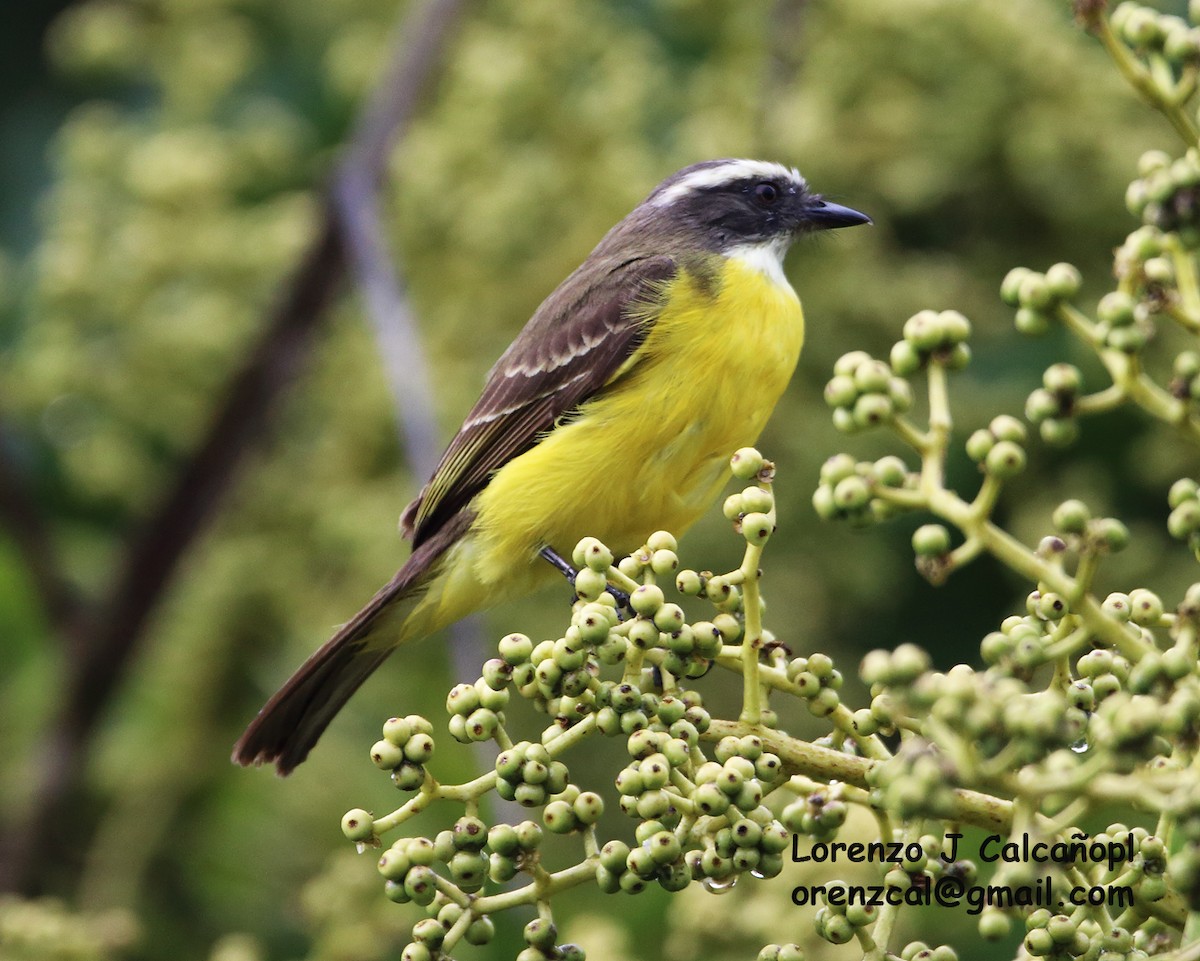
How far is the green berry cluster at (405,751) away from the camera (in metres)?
2.15

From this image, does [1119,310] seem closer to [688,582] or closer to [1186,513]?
[1186,513]

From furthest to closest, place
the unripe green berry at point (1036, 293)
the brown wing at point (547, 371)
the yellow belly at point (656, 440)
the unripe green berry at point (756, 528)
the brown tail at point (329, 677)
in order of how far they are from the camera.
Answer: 1. the brown wing at point (547, 371)
2. the yellow belly at point (656, 440)
3. the brown tail at point (329, 677)
4. the unripe green berry at point (756, 528)
5. the unripe green berry at point (1036, 293)

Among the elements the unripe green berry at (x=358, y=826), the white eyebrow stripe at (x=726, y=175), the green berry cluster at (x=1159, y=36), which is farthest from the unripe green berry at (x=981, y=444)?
the white eyebrow stripe at (x=726, y=175)

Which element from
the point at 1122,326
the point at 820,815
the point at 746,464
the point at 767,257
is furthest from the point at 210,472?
the point at 1122,326

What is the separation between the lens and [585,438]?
3943 mm

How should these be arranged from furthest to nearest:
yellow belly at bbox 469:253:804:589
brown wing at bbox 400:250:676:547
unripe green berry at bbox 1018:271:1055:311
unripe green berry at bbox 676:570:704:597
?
brown wing at bbox 400:250:676:547
yellow belly at bbox 469:253:804:589
unripe green berry at bbox 676:570:704:597
unripe green berry at bbox 1018:271:1055:311

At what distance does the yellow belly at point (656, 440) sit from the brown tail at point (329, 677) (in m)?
0.14

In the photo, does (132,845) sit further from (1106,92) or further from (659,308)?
(1106,92)

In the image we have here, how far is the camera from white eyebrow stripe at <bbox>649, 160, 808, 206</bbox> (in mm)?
4570

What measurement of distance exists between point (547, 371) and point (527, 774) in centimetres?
216

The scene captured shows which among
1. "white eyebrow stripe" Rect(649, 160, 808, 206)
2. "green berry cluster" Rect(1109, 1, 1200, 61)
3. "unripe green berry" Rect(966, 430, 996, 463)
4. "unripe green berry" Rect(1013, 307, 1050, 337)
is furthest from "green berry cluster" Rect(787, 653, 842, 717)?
"white eyebrow stripe" Rect(649, 160, 808, 206)

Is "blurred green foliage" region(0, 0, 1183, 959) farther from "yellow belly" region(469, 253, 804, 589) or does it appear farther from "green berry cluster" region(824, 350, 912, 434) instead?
"green berry cluster" region(824, 350, 912, 434)

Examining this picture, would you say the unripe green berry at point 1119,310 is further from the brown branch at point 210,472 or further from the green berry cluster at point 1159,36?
the brown branch at point 210,472

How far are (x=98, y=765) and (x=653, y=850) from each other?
10.7ft
